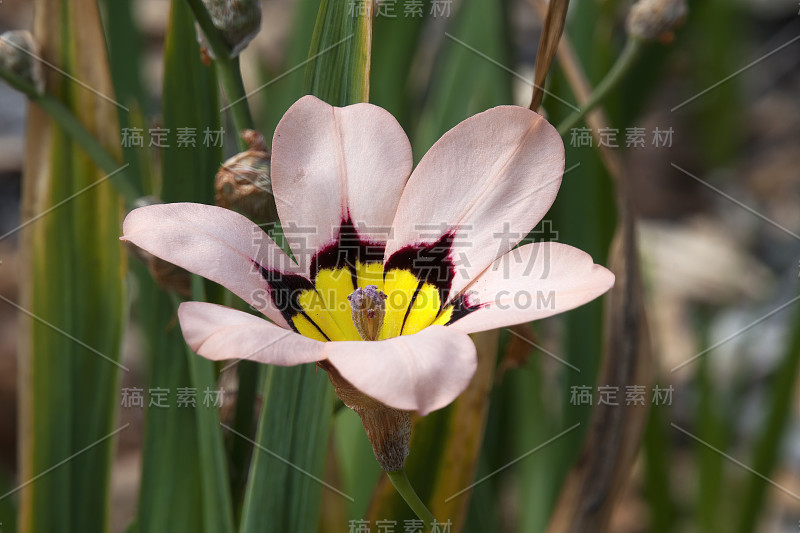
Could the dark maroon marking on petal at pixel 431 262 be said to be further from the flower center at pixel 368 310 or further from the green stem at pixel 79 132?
the green stem at pixel 79 132

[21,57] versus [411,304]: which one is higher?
[21,57]

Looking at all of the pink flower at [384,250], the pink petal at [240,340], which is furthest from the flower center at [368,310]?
the pink petal at [240,340]

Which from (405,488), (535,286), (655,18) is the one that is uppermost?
(655,18)

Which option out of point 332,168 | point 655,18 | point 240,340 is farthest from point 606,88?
point 240,340

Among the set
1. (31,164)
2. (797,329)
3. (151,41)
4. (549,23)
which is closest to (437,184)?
(549,23)

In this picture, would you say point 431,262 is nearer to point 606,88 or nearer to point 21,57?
point 606,88

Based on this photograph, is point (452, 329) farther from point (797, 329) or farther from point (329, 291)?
point (797, 329)

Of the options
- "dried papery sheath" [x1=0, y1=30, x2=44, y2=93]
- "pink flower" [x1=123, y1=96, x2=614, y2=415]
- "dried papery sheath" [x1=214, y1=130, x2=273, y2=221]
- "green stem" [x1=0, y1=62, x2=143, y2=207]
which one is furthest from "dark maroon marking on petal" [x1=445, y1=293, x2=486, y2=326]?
"dried papery sheath" [x1=0, y1=30, x2=44, y2=93]
